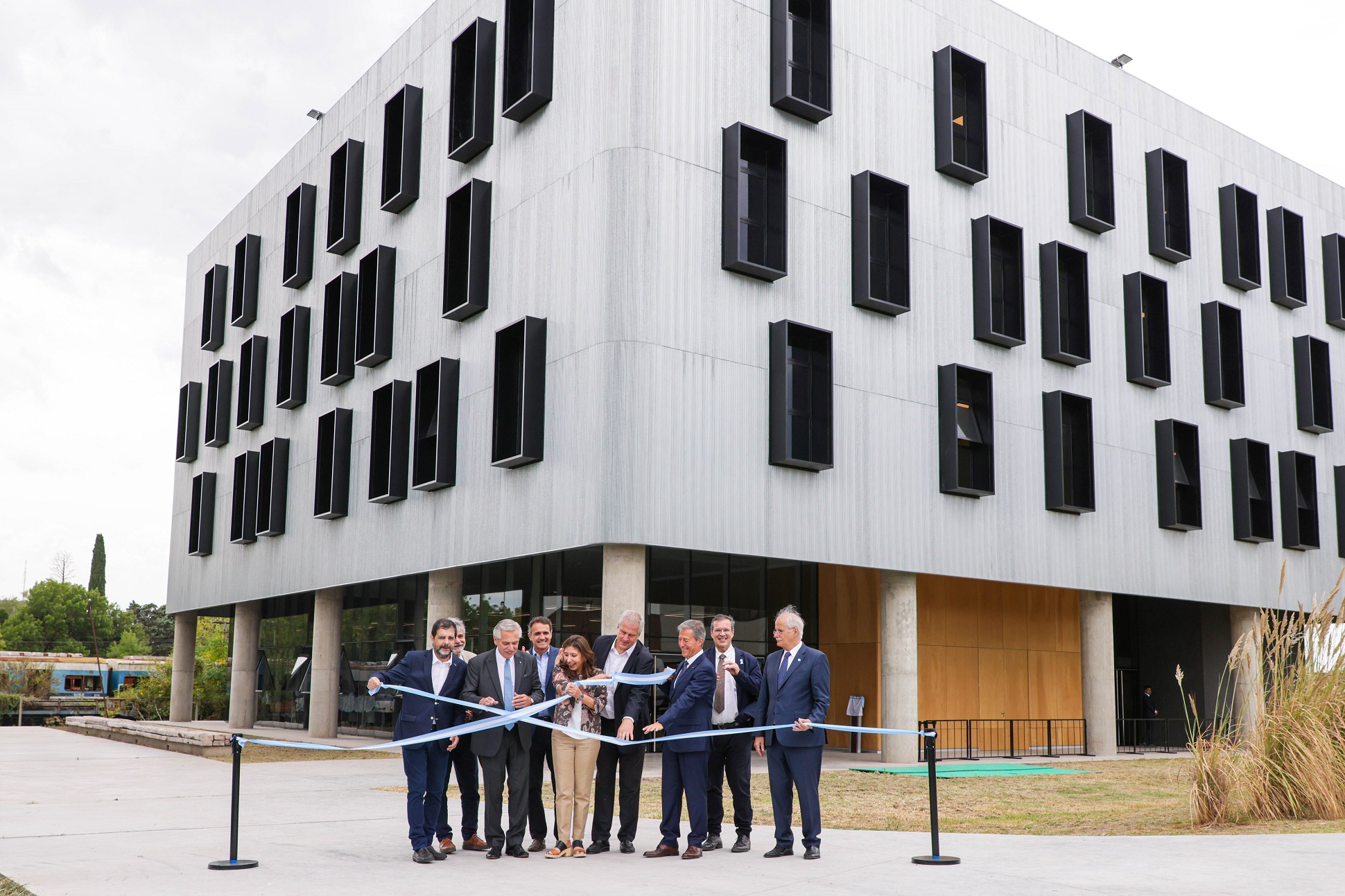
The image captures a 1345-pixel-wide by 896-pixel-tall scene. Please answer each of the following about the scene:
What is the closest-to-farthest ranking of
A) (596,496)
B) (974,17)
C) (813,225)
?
(596,496), (813,225), (974,17)

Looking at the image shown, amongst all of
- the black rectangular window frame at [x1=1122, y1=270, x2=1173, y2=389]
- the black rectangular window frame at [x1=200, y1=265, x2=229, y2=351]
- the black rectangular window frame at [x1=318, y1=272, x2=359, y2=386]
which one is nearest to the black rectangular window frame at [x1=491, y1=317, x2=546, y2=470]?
the black rectangular window frame at [x1=318, y1=272, x2=359, y2=386]

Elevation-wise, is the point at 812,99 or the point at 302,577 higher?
the point at 812,99

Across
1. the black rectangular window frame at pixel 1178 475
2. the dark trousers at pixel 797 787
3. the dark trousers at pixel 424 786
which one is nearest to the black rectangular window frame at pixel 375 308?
the black rectangular window frame at pixel 1178 475

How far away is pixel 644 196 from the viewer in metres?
21.0

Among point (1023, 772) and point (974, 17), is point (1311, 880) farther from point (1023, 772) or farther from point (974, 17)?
point (974, 17)

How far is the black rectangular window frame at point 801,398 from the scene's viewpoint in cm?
2200

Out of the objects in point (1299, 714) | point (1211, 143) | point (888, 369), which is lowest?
point (1299, 714)

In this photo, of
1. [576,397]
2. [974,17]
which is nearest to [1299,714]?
[576,397]

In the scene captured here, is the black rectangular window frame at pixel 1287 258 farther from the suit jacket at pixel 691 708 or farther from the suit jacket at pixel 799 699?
the suit jacket at pixel 691 708

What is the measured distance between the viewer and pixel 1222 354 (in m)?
32.0

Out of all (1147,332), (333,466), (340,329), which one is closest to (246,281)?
(340,329)

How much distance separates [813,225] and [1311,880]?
56.5 feet

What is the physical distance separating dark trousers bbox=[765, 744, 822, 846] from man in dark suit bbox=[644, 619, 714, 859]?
1.96 feet

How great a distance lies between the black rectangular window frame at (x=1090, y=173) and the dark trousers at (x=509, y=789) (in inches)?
899
